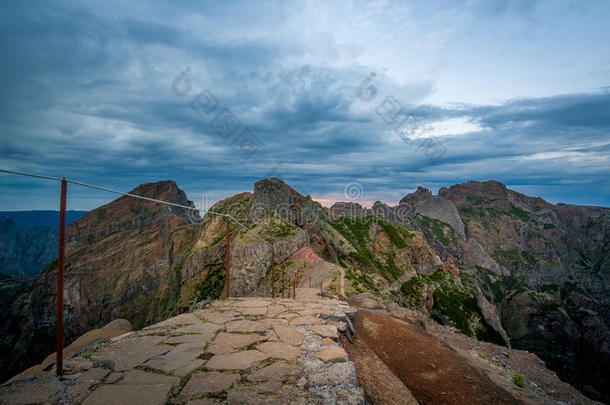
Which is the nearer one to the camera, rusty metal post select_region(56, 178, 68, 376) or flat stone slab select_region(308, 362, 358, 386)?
flat stone slab select_region(308, 362, 358, 386)

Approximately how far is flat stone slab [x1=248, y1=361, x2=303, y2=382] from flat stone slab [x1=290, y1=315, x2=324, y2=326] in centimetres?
218

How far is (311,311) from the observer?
7.64 metres

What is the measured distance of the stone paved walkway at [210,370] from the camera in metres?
3.45

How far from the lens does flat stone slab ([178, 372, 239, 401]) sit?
3.55m

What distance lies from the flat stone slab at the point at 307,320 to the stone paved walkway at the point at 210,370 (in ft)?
0.22

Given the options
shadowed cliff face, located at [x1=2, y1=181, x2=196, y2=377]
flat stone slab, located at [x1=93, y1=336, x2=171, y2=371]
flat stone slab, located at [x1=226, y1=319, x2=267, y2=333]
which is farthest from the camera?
shadowed cliff face, located at [x1=2, y1=181, x2=196, y2=377]

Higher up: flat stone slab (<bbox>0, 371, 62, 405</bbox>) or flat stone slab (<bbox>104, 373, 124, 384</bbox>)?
flat stone slab (<bbox>0, 371, 62, 405</bbox>)

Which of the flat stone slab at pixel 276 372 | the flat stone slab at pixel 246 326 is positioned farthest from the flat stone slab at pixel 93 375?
the flat stone slab at pixel 246 326

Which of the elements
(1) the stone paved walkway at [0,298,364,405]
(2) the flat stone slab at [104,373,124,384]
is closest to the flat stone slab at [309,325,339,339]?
(1) the stone paved walkway at [0,298,364,405]

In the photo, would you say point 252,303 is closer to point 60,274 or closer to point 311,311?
point 311,311

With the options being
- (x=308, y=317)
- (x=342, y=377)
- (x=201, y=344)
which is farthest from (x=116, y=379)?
(x=308, y=317)

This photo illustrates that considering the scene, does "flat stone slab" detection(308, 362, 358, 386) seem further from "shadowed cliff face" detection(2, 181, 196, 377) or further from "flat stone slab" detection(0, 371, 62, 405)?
"shadowed cliff face" detection(2, 181, 196, 377)

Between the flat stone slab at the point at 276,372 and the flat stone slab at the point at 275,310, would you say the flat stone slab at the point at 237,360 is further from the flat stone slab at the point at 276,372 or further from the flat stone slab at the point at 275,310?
the flat stone slab at the point at 275,310

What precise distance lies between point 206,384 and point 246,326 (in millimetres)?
2540
